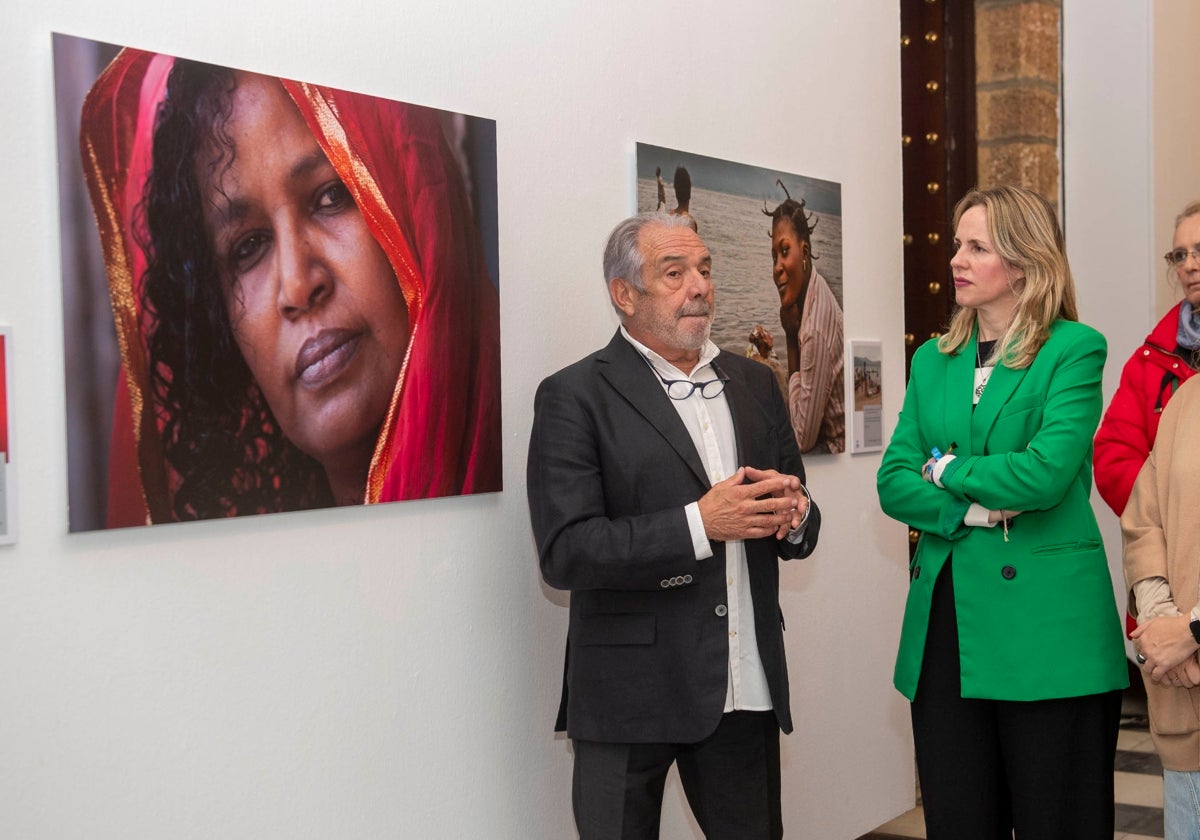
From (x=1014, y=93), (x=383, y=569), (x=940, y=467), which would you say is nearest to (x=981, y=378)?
(x=940, y=467)

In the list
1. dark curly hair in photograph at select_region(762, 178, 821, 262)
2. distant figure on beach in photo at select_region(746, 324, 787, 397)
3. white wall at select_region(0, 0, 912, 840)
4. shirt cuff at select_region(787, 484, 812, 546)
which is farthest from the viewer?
dark curly hair in photograph at select_region(762, 178, 821, 262)

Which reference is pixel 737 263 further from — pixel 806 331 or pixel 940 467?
pixel 940 467

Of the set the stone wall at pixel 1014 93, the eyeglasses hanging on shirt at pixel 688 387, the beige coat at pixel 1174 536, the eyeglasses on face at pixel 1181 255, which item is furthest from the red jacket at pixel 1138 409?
the stone wall at pixel 1014 93

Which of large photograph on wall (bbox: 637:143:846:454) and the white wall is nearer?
the white wall

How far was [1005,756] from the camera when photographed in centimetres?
293

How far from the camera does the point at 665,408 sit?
2.89m

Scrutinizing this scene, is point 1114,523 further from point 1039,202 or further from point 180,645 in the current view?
point 180,645

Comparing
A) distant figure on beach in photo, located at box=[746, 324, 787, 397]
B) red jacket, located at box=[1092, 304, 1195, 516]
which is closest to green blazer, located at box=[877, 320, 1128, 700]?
red jacket, located at box=[1092, 304, 1195, 516]

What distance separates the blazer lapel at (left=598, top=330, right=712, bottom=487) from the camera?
2861mm

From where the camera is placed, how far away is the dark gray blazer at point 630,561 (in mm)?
2701

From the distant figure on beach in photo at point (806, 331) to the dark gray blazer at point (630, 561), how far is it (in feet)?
3.94

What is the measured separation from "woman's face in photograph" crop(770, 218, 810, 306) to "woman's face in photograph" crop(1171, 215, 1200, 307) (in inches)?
46.4

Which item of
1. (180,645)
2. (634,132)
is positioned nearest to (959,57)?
(634,132)

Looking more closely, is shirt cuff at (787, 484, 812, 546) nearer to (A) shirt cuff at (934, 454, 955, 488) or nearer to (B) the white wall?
(A) shirt cuff at (934, 454, 955, 488)
